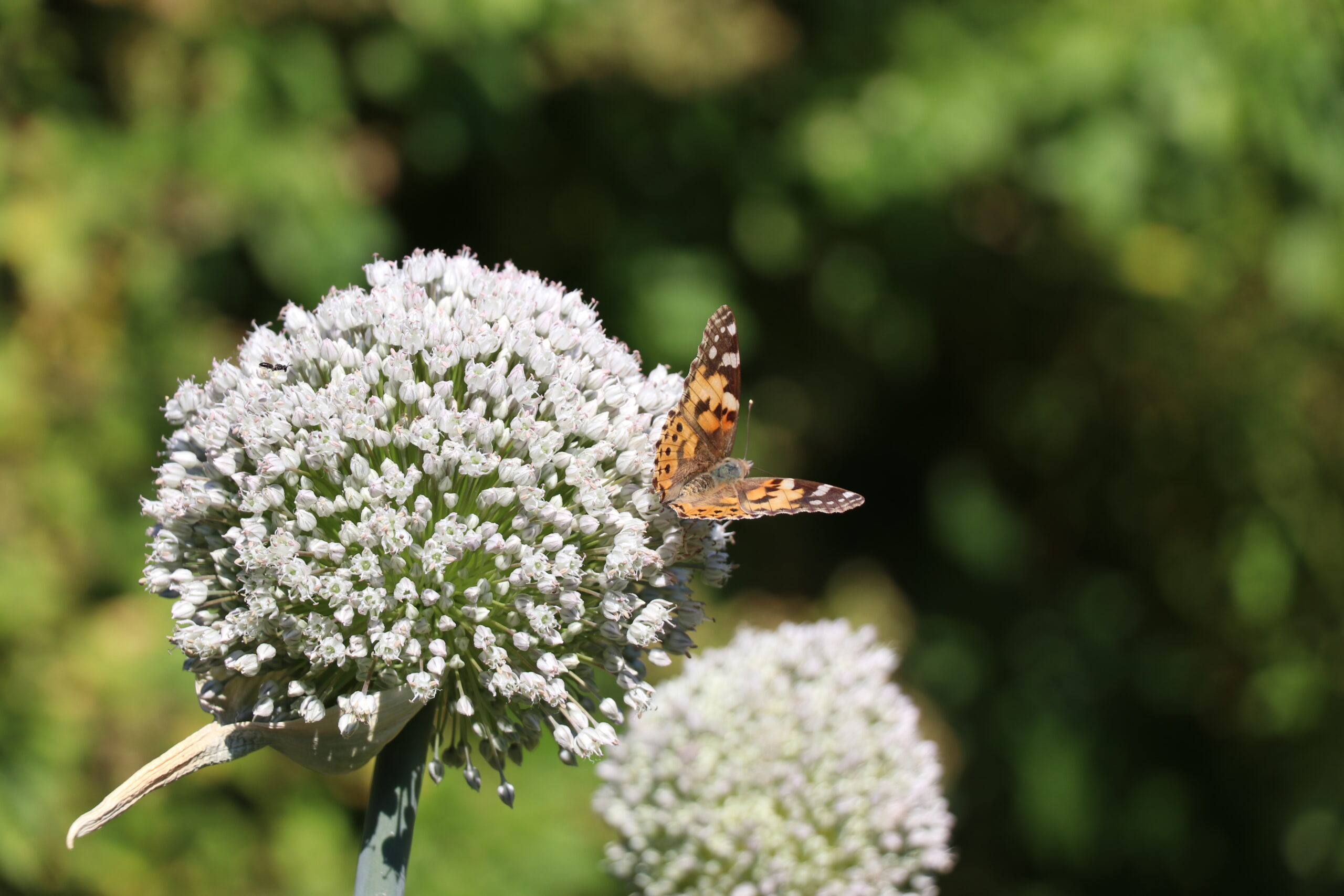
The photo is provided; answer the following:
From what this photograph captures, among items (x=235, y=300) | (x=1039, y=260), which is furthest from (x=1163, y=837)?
(x=235, y=300)

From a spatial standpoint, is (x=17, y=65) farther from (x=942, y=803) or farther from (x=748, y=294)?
(x=942, y=803)

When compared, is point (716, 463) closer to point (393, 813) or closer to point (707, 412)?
point (707, 412)

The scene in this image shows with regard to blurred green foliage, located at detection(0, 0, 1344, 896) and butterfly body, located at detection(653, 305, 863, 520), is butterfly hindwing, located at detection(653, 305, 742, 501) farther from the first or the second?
blurred green foliage, located at detection(0, 0, 1344, 896)

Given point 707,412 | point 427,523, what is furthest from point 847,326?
point 427,523

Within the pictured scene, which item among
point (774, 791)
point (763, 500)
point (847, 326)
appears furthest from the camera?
point (847, 326)

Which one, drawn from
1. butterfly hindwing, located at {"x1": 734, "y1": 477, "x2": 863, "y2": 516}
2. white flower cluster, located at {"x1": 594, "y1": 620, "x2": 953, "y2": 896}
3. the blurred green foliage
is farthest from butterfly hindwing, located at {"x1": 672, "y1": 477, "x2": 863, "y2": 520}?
the blurred green foliage

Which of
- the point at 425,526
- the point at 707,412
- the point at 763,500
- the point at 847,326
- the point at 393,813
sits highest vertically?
the point at 847,326
